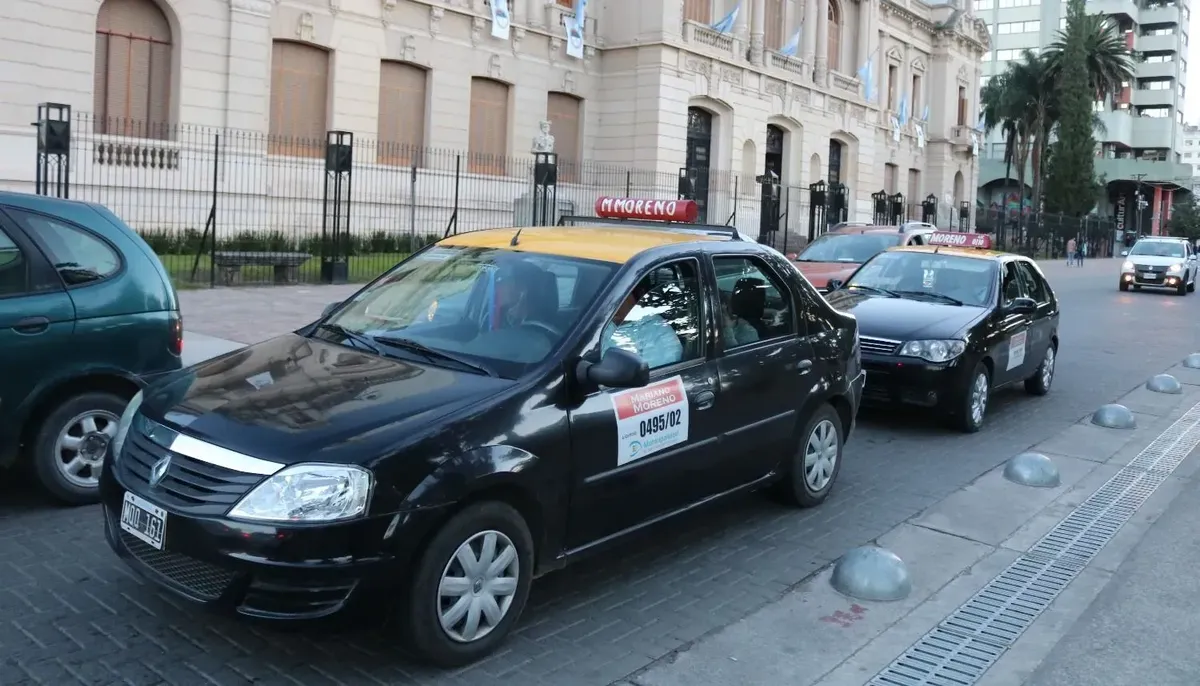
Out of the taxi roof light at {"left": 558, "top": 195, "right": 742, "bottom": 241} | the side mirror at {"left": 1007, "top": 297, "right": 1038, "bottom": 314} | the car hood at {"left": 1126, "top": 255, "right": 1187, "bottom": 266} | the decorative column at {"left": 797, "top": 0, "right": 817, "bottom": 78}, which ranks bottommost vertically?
the side mirror at {"left": 1007, "top": 297, "right": 1038, "bottom": 314}

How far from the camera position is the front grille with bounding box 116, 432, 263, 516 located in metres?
3.85

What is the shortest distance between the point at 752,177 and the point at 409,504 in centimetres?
3848

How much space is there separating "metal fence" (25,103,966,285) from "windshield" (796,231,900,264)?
4778mm

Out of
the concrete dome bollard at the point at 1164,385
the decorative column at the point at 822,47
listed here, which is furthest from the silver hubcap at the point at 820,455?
the decorative column at the point at 822,47

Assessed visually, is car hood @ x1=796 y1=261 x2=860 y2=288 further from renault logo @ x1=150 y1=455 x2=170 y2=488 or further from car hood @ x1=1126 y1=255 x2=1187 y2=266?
car hood @ x1=1126 y1=255 x2=1187 y2=266

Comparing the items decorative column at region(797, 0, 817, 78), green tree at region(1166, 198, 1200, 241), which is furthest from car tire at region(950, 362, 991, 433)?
green tree at region(1166, 198, 1200, 241)

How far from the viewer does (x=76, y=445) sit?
6.08 meters

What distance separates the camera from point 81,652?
13.8ft

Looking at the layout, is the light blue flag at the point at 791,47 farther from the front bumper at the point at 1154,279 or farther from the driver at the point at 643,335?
the driver at the point at 643,335

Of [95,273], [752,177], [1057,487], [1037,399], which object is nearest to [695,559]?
[1057,487]

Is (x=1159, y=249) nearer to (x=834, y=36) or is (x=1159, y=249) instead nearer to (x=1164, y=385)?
(x=834, y=36)

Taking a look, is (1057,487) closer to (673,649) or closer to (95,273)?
(673,649)

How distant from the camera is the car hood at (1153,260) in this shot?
31.0m

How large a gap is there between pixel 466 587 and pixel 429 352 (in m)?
1.15
